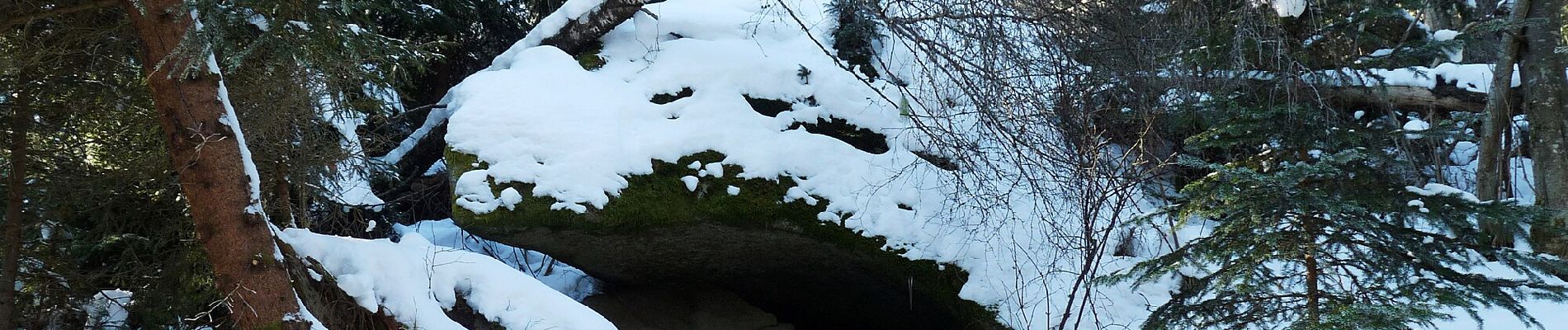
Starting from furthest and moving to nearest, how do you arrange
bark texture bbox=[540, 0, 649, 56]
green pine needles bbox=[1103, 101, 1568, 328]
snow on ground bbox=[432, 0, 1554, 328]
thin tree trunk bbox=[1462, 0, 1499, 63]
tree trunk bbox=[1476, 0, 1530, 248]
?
bark texture bbox=[540, 0, 649, 56] < tree trunk bbox=[1476, 0, 1530, 248] < thin tree trunk bbox=[1462, 0, 1499, 63] < snow on ground bbox=[432, 0, 1554, 328] < green pine needles bbox=[1103, 101, 1568, 328]

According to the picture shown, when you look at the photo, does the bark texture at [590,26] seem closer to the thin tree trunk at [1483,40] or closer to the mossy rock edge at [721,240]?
the mossy rock edge at [721,240]

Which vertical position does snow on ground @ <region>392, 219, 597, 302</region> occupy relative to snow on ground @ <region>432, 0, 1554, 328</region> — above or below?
below

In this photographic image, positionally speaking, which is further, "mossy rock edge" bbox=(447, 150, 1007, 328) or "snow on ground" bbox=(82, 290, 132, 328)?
"mossy rock edge" bbox=(447, 150, 1007, 328)

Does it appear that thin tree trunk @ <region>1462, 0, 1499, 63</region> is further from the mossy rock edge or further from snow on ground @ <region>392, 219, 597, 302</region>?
snow on ground @ <region>392, 219, 597, 302</region>

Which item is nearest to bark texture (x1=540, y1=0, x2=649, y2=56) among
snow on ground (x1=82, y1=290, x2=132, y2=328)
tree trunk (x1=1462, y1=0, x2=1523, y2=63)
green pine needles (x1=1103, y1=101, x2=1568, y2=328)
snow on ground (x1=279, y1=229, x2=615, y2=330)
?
snow on ground (x1=279, y1=229, x2=615, y2=330)

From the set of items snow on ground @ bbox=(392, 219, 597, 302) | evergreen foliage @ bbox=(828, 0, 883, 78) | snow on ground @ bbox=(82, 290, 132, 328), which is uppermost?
evergreen foliage @ bbox=(828, 0, 883, 78)

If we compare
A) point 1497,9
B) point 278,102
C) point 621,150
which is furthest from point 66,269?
point 1497,9

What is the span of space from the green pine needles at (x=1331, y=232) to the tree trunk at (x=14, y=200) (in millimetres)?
5587

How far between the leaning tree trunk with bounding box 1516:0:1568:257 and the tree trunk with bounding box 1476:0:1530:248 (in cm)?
7

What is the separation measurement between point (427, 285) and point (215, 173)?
3.13 feet

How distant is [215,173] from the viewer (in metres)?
3.83

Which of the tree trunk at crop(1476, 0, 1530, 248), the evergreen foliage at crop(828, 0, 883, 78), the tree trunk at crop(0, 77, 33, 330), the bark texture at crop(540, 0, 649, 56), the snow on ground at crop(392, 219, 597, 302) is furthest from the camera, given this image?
the snow on ground at crop(392, 219, 597, 302)

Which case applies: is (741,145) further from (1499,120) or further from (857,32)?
(1499,120)

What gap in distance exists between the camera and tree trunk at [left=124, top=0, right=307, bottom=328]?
376 cm
